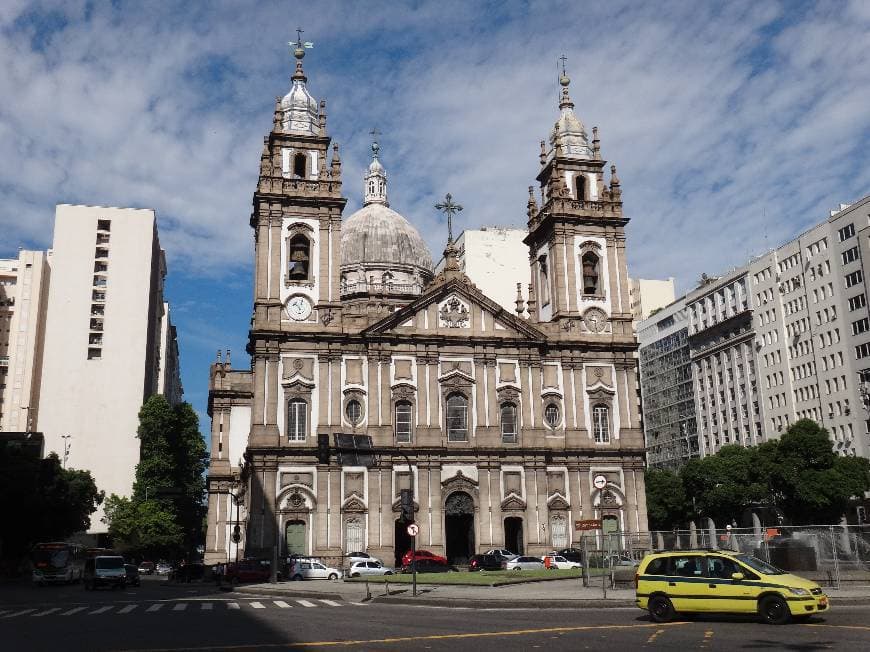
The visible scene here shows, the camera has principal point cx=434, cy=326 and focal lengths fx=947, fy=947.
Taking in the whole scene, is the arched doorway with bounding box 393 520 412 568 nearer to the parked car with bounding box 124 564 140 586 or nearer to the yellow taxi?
the parked car with bounding box 124 564 140 586

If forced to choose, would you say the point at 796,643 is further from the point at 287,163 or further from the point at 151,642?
the point at 287,163

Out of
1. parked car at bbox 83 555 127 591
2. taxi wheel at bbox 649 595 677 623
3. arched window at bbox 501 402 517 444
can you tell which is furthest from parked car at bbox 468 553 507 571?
taxi wheel at bbox 649 595 677 623

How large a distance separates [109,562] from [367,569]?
11.9 metres

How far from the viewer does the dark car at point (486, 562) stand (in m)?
43.2

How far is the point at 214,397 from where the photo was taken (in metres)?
62.8

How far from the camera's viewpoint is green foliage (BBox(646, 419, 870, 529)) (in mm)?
57562

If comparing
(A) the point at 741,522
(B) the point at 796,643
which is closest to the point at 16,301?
(A) the point at 741,522

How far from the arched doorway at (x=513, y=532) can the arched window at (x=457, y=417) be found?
4.93 metres

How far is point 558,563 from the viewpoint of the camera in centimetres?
4322

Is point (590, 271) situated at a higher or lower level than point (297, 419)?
higher

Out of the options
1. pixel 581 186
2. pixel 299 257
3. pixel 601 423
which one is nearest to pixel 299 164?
pixel 299 257

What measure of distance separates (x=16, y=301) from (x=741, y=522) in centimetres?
7719

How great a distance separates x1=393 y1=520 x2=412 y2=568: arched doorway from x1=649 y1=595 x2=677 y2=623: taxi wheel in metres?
29.8

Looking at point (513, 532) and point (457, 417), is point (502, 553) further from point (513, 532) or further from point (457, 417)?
point (457, 417)
